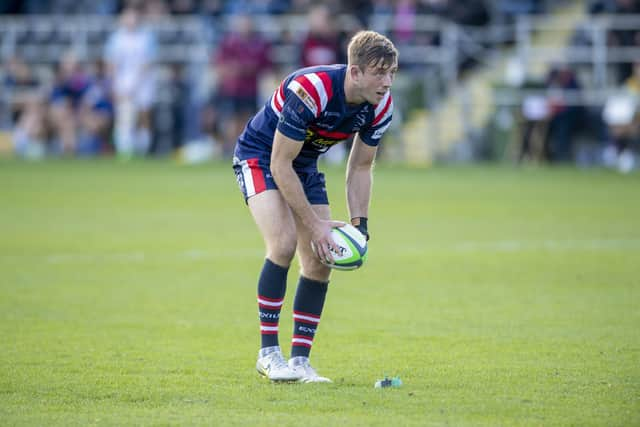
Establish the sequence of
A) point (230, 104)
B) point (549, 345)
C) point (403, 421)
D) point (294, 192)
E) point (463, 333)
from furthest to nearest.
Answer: point (230, 104)
point (463, 333)
point (549, 345)
point (294, 192)
point (403, 421)

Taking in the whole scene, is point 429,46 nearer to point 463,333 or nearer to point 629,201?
point 629,201

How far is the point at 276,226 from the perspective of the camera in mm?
7219

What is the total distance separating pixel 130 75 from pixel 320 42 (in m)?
4.35

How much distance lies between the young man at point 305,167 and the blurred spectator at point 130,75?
18.7 metres

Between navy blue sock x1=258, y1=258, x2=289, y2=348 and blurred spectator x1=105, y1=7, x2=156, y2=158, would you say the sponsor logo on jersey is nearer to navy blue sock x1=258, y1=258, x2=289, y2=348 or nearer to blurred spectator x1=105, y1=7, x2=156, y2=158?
navy blue sock x1=258, y1=258, x2=289, y2=348

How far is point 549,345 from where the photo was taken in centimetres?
846

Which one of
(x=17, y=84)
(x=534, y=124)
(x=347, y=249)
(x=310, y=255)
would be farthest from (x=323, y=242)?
(x=17, y=84)

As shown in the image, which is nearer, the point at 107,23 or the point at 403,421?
the point at 403,421

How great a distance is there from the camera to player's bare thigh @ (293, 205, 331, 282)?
747 centimetres

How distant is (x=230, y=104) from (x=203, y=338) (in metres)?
18.2

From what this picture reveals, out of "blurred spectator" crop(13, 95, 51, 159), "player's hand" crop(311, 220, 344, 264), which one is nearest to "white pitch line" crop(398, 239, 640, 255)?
"player's hand" crop(311, 220, 344, 264)

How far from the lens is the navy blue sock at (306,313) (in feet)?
24.5

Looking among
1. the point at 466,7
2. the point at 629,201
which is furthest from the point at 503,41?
the point at 629,201

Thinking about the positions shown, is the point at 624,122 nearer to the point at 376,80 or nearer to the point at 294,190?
the point at 376,80
